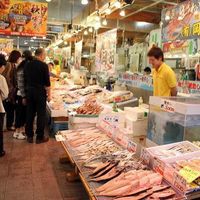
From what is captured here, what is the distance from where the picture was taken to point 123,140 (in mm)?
3441

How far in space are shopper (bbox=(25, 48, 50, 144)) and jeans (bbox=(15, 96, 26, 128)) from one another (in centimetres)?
58

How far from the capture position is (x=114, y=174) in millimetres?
2723

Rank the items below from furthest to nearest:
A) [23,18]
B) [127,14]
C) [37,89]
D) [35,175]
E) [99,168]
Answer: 1. [23,18]
2. [127,14]
3. [37,89]
4. [35,175]
5. [99,168]

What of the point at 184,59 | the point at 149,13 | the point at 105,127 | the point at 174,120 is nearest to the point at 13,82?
the point at 105,127

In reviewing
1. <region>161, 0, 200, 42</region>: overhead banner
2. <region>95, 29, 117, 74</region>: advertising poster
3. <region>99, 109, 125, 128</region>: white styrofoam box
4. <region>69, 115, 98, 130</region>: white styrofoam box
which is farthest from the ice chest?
<region>161, 0, 200, 42</region>: overhead banner

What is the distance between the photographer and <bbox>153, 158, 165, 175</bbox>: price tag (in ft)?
8.27

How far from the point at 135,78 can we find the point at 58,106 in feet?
7.06

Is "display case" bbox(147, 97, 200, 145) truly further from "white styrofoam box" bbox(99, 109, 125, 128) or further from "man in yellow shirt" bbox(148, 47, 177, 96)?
"man in yellow shirt" bbox(148, 47, 177, 96)

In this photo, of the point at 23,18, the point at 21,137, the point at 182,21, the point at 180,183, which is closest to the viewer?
the point at 180,183

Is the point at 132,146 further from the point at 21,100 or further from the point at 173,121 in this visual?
the point at 21,100

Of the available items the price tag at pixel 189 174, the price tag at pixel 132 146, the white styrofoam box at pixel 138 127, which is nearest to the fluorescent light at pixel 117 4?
the white styrofoam box at pixel 138 127

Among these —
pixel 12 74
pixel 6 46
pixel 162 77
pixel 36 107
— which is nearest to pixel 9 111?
pixel 12 74

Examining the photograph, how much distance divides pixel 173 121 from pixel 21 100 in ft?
16.7

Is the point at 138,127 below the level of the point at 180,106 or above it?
below
